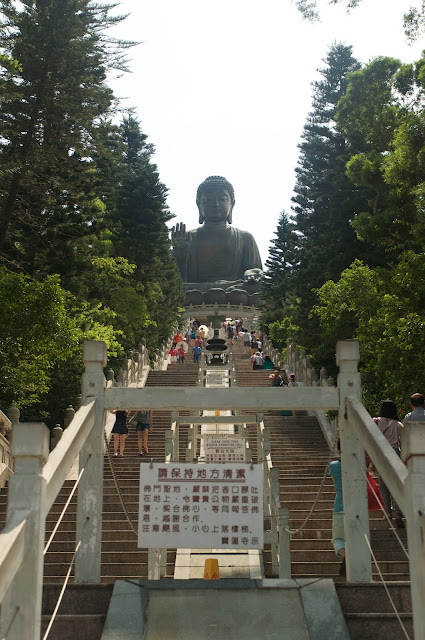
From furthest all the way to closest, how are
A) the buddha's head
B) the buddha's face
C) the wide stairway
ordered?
the buddha's face, the buddha's head, the wide stairway

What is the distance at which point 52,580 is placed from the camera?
6734 millimetres

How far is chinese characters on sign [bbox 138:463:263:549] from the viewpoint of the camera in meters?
4.42

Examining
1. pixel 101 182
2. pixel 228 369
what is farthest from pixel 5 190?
pixel 228 369

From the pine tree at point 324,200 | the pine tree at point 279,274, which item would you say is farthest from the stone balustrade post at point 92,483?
the pine tree at point 279,274

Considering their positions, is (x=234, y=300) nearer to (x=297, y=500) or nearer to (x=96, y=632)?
(x=297, y=500)

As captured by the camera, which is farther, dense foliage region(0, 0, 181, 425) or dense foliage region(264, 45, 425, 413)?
dense foliage region(0, 0, 181, 425)

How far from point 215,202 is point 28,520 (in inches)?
1712

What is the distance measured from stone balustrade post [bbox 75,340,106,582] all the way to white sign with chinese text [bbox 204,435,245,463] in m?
3.68

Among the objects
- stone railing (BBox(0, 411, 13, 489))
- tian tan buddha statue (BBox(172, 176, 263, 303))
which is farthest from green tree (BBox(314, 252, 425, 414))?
tian tan buddha statue (BBox(172, 176, 263, 303))

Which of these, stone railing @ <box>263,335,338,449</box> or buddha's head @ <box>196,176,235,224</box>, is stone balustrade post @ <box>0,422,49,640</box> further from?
buddha's head @ <box>196,176,235,224</box>

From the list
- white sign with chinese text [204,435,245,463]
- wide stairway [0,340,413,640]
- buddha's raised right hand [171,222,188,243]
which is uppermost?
buddha's raised right hand [171,222,188,243]

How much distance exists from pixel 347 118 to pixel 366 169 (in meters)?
2.77

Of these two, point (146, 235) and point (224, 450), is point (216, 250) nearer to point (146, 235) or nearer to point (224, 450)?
point (146, 235)

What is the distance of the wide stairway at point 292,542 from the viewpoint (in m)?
3.87
